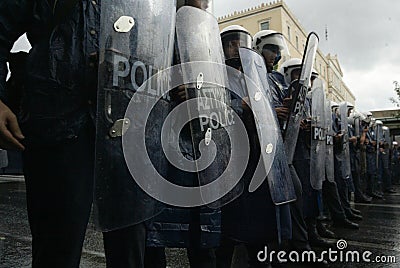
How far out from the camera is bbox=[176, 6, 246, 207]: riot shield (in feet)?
5.13

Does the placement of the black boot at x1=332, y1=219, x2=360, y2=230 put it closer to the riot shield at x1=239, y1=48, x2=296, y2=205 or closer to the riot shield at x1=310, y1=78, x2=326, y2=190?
the riot shield at x1=310, y1=78, x2=326, y2=190

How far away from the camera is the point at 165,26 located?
1.29 metres

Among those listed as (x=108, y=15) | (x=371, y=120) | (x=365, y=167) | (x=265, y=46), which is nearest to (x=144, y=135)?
(x=108, y=15)

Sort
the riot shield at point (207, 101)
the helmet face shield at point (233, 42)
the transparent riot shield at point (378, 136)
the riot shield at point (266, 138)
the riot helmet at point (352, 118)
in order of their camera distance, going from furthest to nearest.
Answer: the transparent riot shield at point (378, 136), the riot helmet at point (352, 118), the helmet face shield at point (233, 42), the riot shield at point (266, 138), the riot shield at point (207, 101)

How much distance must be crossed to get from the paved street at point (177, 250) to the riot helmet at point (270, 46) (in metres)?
1.58

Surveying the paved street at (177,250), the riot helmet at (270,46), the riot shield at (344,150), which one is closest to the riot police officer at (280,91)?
the riot helmet at (270,46)

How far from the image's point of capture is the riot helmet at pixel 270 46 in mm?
2945

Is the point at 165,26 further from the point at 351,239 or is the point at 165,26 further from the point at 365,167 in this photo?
the point at 365,167

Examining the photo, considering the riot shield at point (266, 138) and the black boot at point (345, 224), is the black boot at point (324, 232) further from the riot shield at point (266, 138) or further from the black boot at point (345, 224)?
the riot shield at point (266, 138)

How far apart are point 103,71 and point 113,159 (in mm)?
254

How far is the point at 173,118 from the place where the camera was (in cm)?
147
